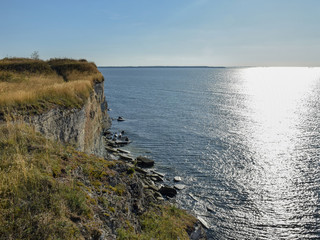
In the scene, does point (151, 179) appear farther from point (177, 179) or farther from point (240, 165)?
point (240, 165)

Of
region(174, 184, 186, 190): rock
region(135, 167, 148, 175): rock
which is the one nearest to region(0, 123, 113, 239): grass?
region(174, 184, 186, 190): rock

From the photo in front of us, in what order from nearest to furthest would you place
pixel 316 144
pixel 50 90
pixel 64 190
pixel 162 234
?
pixel 64 190
pixel 162 234
pixel 50 90
pixel 316 144

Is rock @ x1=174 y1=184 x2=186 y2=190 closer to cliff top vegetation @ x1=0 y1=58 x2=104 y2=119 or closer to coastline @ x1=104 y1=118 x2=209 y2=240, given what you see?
coastline @ x1=104 y1=118 x2=209 y2=240

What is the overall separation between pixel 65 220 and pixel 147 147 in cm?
3592

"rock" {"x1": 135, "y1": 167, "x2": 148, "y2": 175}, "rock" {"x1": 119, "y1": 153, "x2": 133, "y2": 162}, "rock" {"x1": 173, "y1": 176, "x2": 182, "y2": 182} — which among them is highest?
"rock" {"x1": 119, "y1": 153, "x2": 133, "y2": 162}

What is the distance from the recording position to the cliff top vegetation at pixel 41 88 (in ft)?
51.0

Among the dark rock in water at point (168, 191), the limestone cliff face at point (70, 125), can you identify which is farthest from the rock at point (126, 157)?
the dark rock in water at point (168, 191)

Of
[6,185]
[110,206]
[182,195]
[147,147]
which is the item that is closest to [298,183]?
[182,195]

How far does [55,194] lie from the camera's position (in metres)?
7.85

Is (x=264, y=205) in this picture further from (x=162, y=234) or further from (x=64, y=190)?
(x=64, y=190)

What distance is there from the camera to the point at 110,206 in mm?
10312

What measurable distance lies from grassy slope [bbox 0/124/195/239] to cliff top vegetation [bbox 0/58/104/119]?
4.08m

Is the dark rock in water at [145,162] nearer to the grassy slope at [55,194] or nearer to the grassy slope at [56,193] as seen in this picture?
the grassy slope at [56,193]

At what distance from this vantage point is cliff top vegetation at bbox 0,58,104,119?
1553 cm
